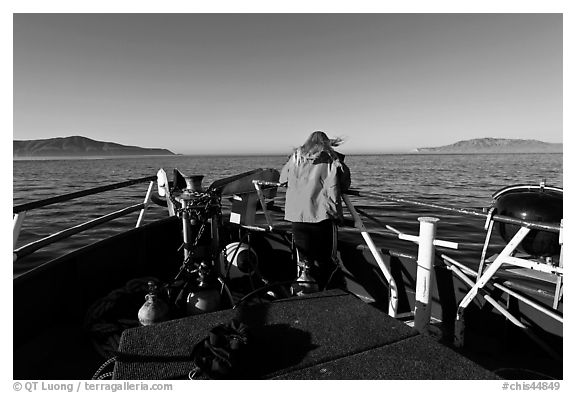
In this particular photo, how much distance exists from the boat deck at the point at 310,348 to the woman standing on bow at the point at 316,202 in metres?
1.42

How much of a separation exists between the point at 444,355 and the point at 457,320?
1634mm

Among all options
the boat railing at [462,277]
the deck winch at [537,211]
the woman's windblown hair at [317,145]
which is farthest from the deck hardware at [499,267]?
the woman's windblown hair at [317,145]

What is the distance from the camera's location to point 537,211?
344cm

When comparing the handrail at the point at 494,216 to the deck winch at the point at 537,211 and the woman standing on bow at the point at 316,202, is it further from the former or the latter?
the deck winch at the point at 537,211

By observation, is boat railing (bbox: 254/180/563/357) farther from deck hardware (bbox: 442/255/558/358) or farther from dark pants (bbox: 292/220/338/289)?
dark pants (bbox: 292/220/338/289)

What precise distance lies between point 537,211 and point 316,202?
86.6 inches

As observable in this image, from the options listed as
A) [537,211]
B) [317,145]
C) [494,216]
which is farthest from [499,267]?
[317,145]

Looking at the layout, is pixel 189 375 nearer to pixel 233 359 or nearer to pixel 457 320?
pixel 233 359

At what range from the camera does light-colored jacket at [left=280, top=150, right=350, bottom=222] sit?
346 centimetres

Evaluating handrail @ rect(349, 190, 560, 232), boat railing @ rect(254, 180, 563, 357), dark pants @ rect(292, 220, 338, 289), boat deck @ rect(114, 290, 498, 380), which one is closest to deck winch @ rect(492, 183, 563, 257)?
boat railing @ rect(254, 180, 563, 357)

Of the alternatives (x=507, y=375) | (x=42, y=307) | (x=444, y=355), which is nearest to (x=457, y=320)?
(x=507, y=375)

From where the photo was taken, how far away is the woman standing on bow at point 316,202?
3475 millimetres

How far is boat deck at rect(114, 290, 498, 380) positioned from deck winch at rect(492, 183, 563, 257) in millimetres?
2211

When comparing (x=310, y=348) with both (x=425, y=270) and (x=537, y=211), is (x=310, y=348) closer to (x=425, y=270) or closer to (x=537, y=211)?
(x=425, y=270)
